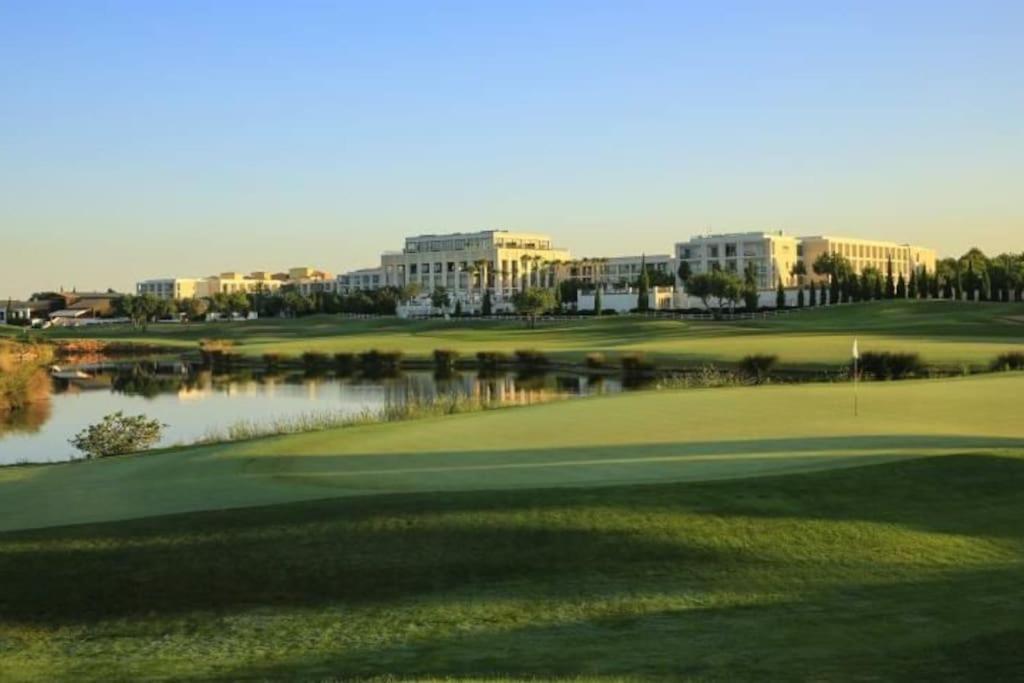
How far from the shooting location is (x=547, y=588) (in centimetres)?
1117

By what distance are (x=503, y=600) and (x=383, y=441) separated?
9.84 meters

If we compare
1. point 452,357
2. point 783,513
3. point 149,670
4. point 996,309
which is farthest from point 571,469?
point 996,309

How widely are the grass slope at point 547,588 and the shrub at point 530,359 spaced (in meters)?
59.2

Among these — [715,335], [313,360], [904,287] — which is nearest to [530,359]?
[313,360]

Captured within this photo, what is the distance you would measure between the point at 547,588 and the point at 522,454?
7.45 metres

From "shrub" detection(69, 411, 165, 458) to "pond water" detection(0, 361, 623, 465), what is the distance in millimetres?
1129

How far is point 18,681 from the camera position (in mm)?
9211

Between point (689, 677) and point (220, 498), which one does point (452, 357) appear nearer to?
point (220, 498)

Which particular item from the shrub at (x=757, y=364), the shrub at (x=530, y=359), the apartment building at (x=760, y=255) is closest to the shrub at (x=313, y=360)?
the shrub at (x=530, y=359)

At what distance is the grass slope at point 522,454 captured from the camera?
1504 cm

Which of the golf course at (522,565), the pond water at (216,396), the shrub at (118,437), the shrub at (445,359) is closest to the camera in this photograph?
the golf course at (522,565)

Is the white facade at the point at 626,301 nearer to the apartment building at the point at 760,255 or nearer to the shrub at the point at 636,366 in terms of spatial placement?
the apartment building at the point at 760,255

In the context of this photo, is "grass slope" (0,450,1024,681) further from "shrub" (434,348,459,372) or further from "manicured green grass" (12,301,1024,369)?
"shrub" (434,348,459,372)

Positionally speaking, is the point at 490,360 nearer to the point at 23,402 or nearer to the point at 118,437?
the point at 23,402
